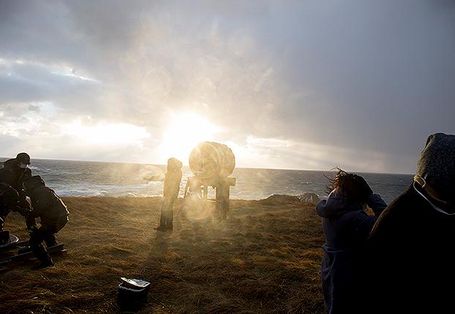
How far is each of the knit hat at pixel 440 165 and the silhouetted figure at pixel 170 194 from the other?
12138mm

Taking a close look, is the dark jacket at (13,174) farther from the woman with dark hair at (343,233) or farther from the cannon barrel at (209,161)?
the cannon barrel at (209,161)

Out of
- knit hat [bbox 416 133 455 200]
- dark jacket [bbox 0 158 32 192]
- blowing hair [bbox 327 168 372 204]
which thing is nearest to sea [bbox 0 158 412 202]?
blowing hair [bbox 327 168 372 204]

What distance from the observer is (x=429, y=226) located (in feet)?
6.24

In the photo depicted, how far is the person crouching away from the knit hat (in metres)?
Result: 8.89

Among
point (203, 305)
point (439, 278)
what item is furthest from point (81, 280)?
point (439, 278)

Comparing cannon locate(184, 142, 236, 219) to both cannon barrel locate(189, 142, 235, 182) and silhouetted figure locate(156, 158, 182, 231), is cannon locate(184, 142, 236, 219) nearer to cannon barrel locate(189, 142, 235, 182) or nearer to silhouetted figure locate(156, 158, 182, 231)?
cannon barrel locate(189, 142, 235, 182)

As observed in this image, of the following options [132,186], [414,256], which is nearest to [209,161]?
[414,256]

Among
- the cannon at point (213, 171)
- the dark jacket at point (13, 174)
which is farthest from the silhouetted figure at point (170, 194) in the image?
the dark jacket at point (13, 174)

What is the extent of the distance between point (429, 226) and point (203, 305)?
565 cm

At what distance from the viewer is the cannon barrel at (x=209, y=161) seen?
18547 mm

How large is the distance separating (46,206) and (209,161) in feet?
36.2

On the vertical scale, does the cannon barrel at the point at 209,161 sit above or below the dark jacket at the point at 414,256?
above

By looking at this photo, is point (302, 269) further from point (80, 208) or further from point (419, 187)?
point (80, 208)

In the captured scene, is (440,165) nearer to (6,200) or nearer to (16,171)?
(6,200)
